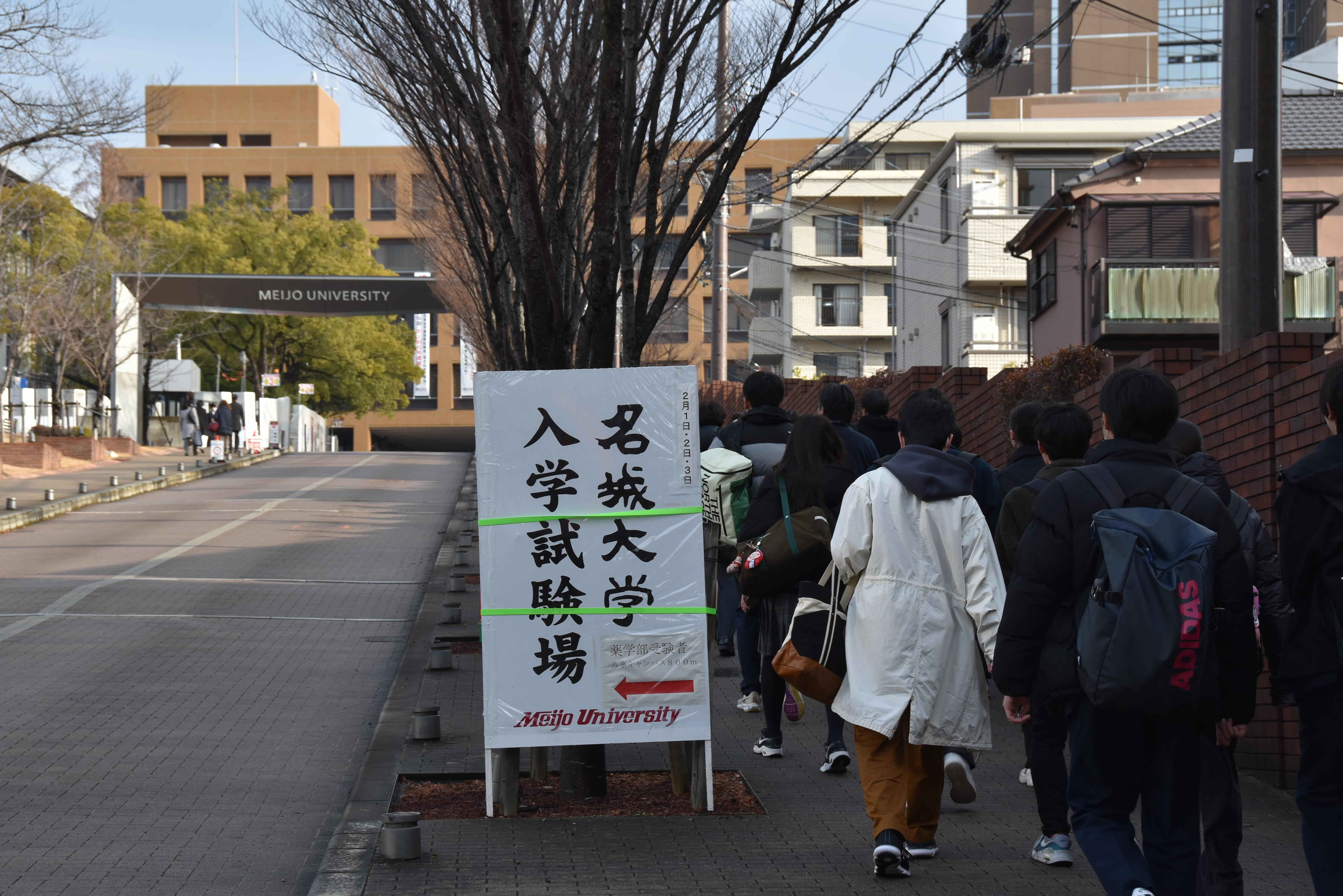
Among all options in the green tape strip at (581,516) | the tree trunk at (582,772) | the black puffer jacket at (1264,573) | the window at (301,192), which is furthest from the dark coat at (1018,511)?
the window at (301,192)

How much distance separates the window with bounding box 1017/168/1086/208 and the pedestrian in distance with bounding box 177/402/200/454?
81.3ft

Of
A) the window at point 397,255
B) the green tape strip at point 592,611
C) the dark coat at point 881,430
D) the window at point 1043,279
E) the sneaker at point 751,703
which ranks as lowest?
the sneaker at point 751,703

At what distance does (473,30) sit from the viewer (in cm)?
772

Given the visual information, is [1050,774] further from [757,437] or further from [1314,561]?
[757,437]

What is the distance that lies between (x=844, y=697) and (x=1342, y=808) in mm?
1815

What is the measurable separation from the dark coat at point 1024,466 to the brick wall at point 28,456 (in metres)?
28.4

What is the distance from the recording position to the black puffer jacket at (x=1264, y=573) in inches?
160

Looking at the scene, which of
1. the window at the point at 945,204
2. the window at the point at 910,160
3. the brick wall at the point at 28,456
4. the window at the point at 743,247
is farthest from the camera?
the window at the point at 743,247

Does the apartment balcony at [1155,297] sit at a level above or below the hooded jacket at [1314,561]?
above

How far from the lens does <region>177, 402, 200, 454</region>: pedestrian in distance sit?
3934 cm

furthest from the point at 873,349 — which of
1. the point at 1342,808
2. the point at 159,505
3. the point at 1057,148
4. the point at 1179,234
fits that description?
the point at 1342,808

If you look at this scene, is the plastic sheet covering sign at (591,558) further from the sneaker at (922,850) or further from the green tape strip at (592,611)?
the sneaker at (922,850)

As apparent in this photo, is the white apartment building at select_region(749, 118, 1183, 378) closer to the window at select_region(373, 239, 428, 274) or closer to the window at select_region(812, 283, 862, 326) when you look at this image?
the window at select_region(812, 283, 862, 326)

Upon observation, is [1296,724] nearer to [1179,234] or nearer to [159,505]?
[159,505]
